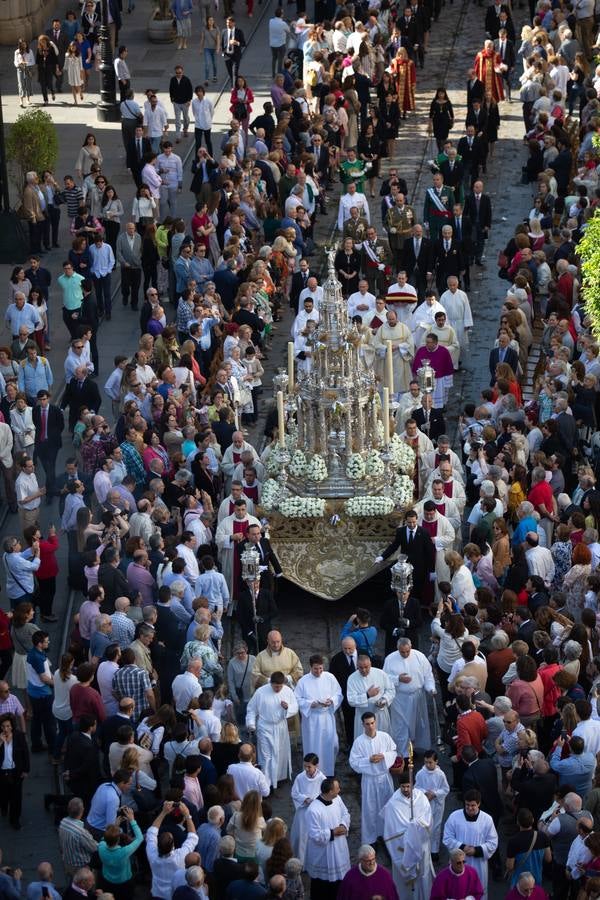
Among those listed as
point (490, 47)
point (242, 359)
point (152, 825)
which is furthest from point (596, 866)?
Result: point (490, 47)

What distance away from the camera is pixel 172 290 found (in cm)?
3206

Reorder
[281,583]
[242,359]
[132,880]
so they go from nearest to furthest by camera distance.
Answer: [132,880] → [281,583] → [242,359]

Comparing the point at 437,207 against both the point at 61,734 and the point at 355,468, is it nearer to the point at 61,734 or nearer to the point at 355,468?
the point at 355,468

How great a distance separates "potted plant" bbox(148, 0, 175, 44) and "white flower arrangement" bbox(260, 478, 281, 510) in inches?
868

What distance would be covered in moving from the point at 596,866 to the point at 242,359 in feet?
37.5

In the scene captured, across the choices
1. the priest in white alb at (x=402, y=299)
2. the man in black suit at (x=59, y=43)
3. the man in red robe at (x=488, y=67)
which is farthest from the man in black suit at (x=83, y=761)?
the man in black suit at (x=59, y=43)

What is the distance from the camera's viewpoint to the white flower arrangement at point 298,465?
24.8m

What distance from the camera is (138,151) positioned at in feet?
118

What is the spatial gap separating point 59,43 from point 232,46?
11.1ft

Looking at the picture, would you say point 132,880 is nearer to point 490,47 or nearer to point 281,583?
point 281,583

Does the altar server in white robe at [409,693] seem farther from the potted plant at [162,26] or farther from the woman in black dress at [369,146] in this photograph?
the potted plant at [162,26]

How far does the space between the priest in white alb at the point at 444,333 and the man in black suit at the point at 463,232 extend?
3.27 meters

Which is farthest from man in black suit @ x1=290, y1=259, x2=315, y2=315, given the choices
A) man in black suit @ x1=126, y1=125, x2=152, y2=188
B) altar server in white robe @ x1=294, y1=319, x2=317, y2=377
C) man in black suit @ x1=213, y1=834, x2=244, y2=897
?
man in black suit @ x1=213, y1=834, x2=244, y2=897

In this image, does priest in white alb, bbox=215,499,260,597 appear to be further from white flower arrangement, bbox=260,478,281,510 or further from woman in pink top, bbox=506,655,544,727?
woman in pink top, bbox=506,655,544,727
